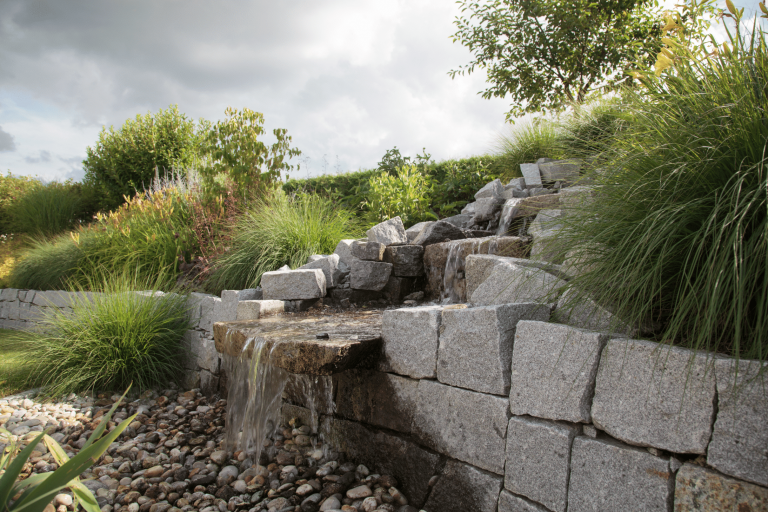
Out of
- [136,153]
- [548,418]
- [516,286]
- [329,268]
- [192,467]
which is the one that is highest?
[136,153]

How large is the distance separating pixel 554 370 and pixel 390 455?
1188 mm

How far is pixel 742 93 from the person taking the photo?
1.80 meters

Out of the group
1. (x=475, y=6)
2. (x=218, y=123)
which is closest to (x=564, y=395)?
(x=218, y=123)

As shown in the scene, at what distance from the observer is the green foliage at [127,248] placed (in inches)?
221

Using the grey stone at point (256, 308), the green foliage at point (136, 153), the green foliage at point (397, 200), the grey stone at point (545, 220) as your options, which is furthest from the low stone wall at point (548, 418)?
the green foliage at point (136, 153)

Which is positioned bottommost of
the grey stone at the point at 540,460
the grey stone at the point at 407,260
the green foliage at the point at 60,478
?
the grey stone at the point at 540,460

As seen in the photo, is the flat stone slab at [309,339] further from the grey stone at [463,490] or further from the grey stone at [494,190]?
the grey stone at [494,190]

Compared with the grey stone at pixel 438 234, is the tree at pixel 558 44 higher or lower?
higher

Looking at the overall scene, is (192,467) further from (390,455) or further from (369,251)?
(369,251)

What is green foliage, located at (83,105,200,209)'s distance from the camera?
1070 cm

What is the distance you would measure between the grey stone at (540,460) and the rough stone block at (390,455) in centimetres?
48

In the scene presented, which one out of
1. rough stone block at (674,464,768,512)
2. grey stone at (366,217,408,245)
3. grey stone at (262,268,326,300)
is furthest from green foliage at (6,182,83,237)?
rough stone block at (674,464,768,512)

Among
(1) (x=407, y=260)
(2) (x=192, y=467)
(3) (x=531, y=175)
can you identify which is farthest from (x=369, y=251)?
(3) (x=531, y=175)

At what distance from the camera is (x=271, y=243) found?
4926 mm
